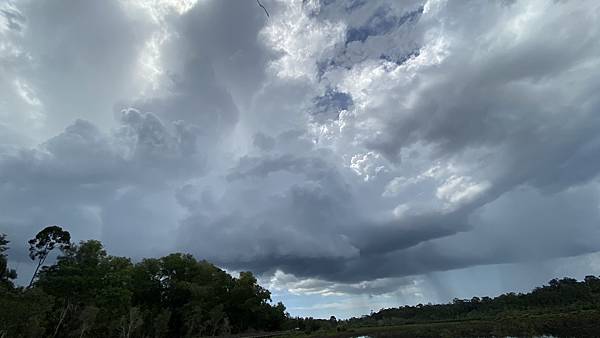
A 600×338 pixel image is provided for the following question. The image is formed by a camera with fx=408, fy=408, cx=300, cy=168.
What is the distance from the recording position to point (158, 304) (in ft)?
284

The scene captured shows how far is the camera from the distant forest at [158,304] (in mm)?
54125

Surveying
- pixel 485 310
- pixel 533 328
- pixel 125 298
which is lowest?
pixel 533 328

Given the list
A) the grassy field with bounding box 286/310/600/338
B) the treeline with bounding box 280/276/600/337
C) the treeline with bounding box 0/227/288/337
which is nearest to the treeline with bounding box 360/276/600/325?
the treeline with bounding box 280/276/600/337

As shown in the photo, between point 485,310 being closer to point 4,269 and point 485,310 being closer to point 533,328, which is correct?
point 533,328

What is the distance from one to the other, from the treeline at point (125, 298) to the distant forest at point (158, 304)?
128 millimetres

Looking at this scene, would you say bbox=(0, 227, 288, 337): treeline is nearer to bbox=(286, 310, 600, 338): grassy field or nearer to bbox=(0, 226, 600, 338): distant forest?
bbox=(0, 226, 600, 338): distant forest

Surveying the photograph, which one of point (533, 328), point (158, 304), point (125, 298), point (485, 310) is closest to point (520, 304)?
point (485, 310)

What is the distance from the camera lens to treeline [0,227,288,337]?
48.8 m

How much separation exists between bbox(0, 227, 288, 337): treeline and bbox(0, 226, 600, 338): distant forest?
128mm

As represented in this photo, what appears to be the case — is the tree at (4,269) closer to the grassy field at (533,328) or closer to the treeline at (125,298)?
the treeline at (125,298)

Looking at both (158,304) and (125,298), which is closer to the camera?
(125,298)

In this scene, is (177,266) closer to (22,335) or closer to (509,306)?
(22,335)

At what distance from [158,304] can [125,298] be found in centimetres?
2018

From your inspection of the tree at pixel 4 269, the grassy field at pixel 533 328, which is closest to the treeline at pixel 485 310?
the grassy field at pixel 533 328
